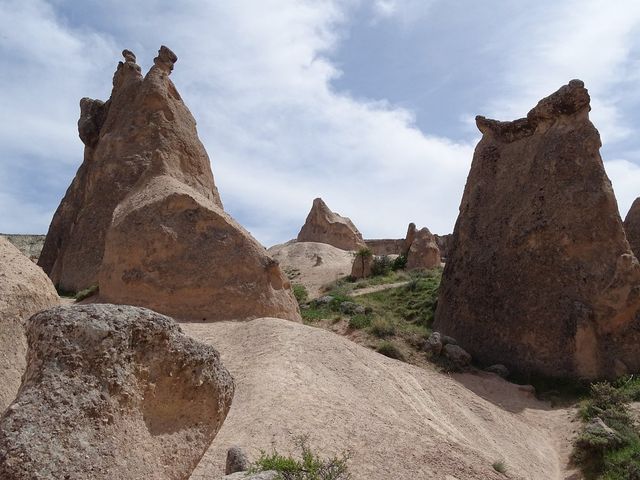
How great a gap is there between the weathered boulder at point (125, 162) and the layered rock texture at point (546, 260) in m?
6.09

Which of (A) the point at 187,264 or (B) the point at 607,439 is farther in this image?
(A) the point at 187,264

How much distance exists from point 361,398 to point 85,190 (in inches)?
409

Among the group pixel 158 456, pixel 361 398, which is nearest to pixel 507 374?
pixel 361 398

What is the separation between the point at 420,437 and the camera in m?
6.74

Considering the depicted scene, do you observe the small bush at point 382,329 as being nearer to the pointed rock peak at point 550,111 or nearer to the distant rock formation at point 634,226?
the pointed rock peak at point 550,111

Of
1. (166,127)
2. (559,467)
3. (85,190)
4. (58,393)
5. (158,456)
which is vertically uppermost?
(166,127)

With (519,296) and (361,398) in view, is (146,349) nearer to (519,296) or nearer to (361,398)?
(361,398)

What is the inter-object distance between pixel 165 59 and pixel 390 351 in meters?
8.81

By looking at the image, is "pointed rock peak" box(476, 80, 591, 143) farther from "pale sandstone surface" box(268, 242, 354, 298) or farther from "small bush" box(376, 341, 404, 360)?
"pale sandstone surface" box(268, 242, 354, 298)

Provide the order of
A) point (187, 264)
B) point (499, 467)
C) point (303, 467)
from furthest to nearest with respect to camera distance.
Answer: point (187, 264) → point (499, 467) → point (303, 467)

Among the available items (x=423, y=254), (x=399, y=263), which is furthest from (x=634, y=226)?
(x=399, y=263)

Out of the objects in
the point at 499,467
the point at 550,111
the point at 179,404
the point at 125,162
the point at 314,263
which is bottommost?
the point at 499,467

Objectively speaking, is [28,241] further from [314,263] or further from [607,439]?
[607,439]

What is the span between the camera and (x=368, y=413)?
704 cm
